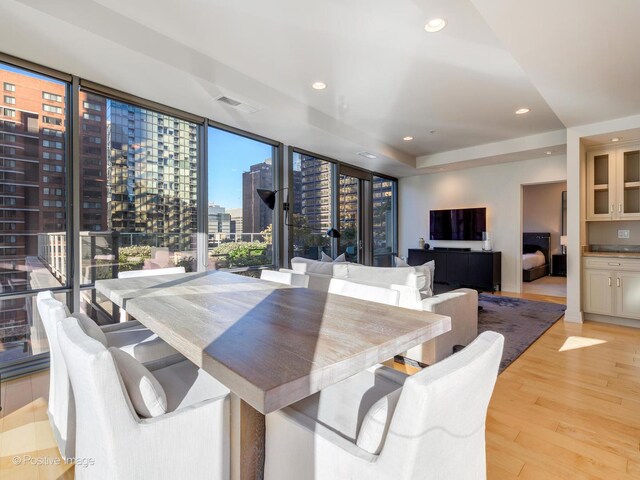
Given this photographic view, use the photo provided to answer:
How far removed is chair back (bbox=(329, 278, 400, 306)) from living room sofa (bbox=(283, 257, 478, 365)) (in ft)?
2.58

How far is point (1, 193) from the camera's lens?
2633 mm

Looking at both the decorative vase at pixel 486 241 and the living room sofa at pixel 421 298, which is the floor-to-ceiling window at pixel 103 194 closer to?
the living room sofa at pixel 421 298

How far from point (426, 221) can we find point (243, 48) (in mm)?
5489

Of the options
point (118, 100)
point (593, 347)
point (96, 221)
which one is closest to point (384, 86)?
point (118, 100)

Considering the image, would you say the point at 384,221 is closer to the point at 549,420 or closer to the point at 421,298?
the point at 421,298

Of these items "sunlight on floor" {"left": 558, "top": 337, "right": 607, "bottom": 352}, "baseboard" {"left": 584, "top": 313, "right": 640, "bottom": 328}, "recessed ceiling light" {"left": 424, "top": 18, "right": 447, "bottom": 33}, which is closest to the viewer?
"recessed ceiling light" {"left": 424, "top": 18, "right": 447, "bottom": 33}

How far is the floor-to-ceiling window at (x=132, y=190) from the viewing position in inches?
121

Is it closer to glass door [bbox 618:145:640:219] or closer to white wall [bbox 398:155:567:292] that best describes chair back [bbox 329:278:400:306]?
glass door [bbox 618:145:640:219]

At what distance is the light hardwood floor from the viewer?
1621 millimetres

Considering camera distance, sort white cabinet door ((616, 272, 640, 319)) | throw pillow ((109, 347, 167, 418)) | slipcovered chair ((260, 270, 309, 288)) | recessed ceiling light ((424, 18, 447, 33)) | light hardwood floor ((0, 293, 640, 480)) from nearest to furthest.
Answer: throw pillow ((109, 347, 167, 418)), light hardwood floor ((0, 293, 640, 480)), recessed ceiling light ((424, 18, 447, 33)), slipcovered chair ((260, 270, 309, 288)), white cabinet door ((616, 272, 640, 319))

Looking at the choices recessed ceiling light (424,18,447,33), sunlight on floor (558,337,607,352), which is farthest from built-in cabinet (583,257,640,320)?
recessed ceiling light (424,18,447,33)

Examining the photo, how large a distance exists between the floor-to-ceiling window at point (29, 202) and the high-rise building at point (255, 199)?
200 centimetres

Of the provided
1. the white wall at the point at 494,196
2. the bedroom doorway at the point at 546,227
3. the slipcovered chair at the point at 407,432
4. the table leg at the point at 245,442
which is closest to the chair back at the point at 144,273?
the table leg at the point at 245,442

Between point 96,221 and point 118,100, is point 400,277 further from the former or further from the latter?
point 118,100
